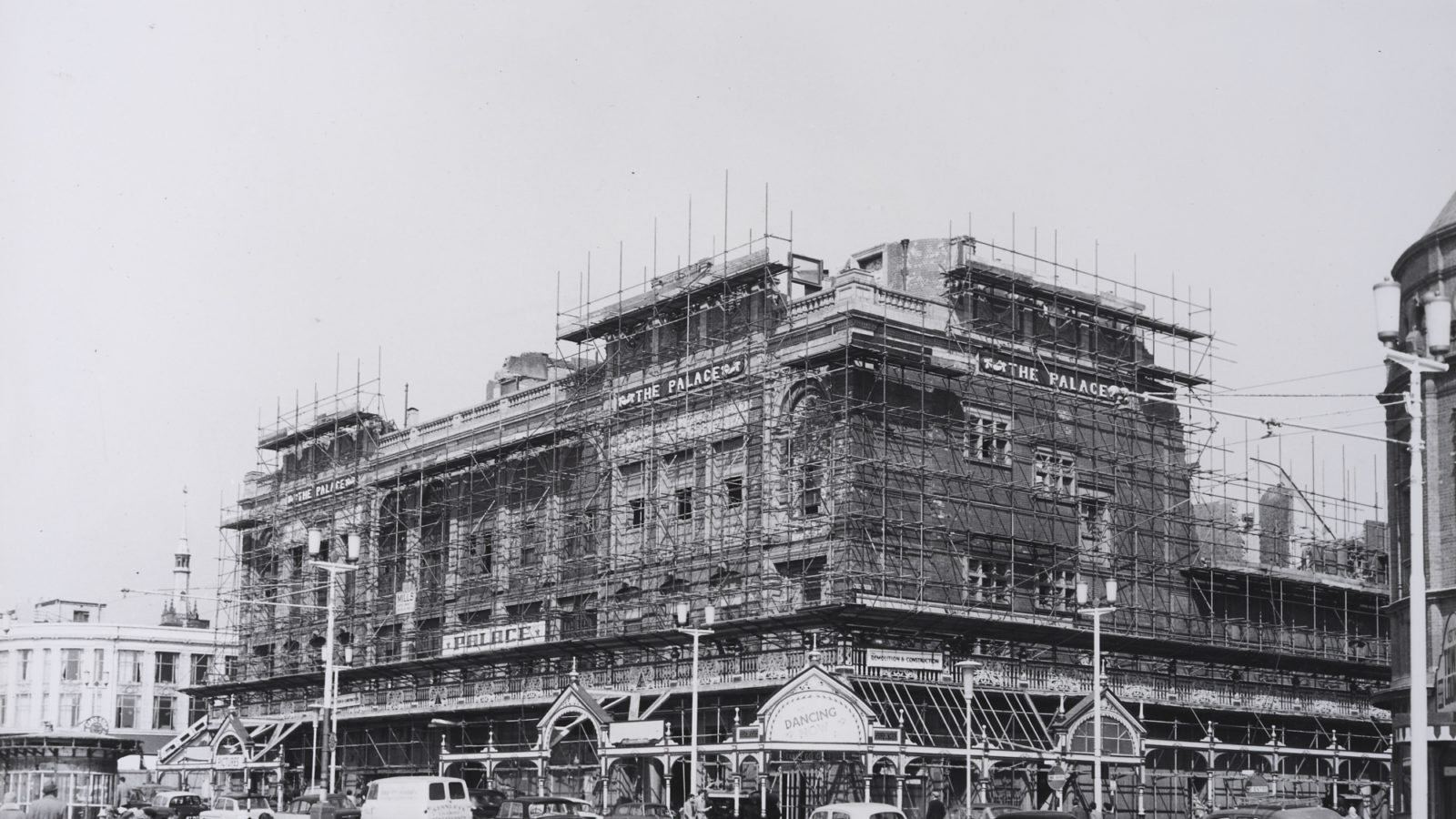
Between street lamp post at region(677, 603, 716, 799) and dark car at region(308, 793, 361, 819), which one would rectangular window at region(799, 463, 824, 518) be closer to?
street lamp post at region(677, 603, 716, 799)

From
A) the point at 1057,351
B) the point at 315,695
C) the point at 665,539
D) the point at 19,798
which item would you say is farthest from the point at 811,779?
the point at 19,798

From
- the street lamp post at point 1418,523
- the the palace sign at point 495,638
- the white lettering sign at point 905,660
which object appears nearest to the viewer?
the street lamp post at point 1418,523

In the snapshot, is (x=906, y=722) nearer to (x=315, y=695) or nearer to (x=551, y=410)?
(x=551, y=410)

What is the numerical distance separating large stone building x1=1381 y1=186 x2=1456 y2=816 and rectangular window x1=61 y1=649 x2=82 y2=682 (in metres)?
74.8

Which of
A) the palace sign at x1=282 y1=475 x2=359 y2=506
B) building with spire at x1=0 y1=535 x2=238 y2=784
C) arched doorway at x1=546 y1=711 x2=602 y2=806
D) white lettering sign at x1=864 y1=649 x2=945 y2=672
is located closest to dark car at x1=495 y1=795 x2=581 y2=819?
arched doorway at x1=546 y1=711 x2=602 y2=806

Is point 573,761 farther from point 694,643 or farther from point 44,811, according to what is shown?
point 44,811

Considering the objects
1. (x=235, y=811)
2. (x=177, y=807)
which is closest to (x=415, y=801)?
(x=235, y=811)

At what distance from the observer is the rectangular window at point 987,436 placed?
53.8 metres

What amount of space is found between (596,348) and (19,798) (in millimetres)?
49048

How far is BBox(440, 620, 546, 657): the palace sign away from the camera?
2280 inches

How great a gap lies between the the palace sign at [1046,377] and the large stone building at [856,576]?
4.5 inches

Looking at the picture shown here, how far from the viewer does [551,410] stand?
6200cm

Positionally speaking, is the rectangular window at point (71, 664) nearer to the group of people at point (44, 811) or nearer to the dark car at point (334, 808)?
the dark car at point (334, 808)

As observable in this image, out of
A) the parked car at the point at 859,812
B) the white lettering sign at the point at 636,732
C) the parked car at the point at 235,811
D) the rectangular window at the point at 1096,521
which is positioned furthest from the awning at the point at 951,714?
the parked car at the point at 235,811
